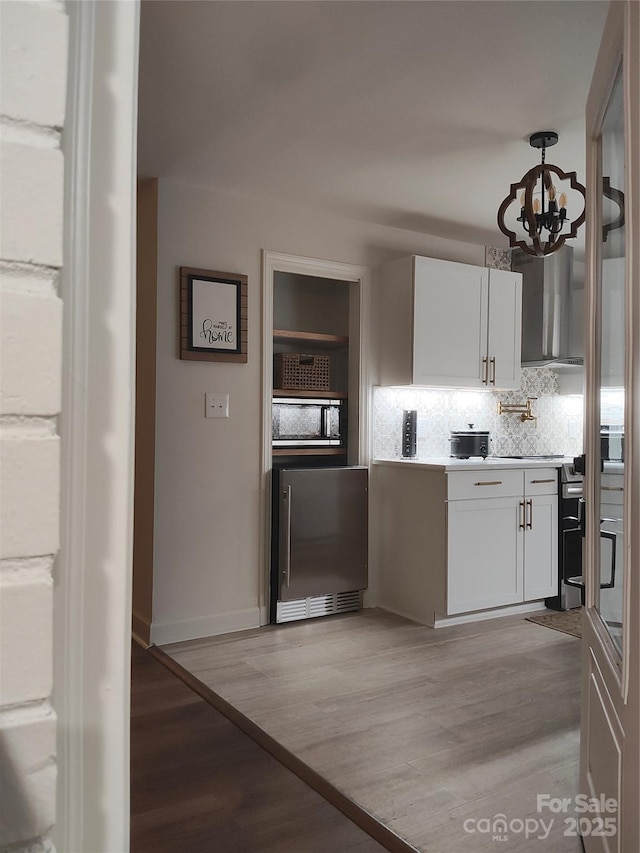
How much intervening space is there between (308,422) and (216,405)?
2.56 ft

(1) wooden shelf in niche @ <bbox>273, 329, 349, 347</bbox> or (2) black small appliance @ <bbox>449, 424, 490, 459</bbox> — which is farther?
(2) black small appliance @ <bbox>449, 424, 490, 459</bbox>

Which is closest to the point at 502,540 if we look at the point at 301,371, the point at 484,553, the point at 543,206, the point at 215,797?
the point at 484,553

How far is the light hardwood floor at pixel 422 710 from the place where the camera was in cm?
215

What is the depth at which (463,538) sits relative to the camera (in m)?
4.12

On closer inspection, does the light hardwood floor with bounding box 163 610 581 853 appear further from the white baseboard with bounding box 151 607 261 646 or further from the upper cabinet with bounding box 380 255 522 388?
the upper cabinet with bounding box 380 255 522 388

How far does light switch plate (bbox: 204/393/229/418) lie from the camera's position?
3.90 meters

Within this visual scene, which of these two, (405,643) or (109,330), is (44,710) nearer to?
(109,330)

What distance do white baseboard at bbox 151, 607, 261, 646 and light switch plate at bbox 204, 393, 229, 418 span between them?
1.12 metres

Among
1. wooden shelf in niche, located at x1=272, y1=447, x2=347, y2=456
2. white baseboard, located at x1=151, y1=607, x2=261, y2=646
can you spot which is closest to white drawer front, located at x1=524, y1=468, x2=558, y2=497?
wooden shelf in niche, located at x1=272, y1=447, x2=347, y2=456

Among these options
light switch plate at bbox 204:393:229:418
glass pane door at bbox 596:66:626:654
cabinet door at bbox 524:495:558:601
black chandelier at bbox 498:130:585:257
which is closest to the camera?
glass pane door at bbox 596:66:626:654

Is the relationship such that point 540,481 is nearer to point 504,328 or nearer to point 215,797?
point 504,328

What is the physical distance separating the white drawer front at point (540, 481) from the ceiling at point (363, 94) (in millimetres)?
1720

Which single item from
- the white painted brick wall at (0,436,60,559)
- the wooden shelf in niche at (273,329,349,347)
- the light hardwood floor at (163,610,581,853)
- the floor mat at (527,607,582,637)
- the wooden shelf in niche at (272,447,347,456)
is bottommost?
the floor mat at (527,607,582,637)

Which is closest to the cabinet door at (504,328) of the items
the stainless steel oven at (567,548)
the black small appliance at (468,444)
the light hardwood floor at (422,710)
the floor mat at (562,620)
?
the black small appliance at (468,444)
